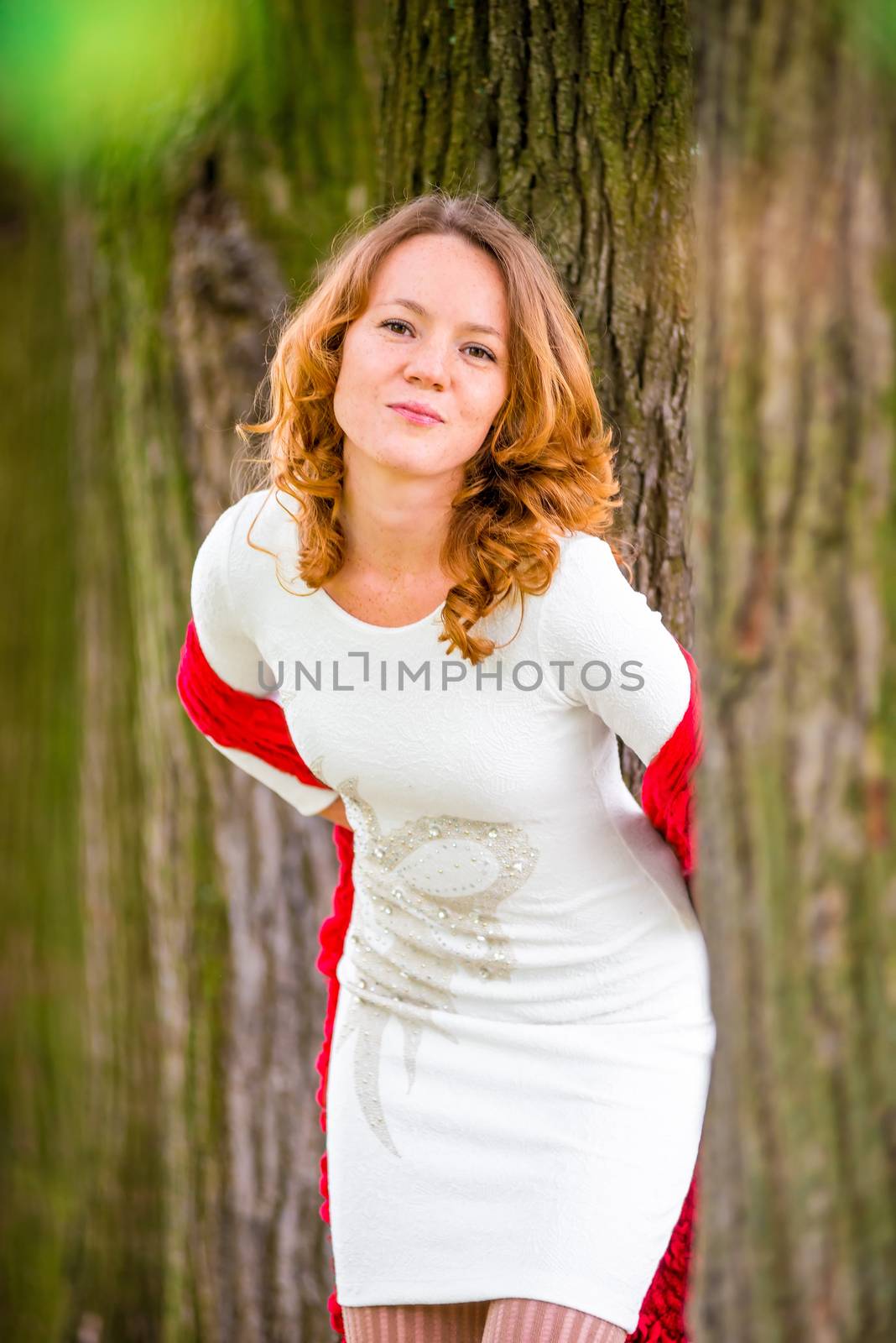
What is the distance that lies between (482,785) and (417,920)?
0.89 feet

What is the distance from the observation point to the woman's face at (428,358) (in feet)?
6.61

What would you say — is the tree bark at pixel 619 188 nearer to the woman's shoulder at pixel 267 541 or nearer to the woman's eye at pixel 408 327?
the woman's eye at pixel 408 327

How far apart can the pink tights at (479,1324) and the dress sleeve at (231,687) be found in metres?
0.79

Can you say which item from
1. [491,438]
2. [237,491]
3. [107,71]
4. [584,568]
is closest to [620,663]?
[584,568]

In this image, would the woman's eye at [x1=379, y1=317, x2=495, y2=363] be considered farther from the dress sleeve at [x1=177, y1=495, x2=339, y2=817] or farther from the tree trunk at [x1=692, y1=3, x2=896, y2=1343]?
the tree trunk at [x1=692, y1=3, x2=896, y2=1343]

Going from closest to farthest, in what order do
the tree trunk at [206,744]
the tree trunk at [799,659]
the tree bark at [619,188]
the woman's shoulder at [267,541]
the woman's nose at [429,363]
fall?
the tree trunk at [799,659], the woman's nose at [429,363], the woman's shoulder at [267,541], the tree bark at [619,188], the tree trunk at [206,744]

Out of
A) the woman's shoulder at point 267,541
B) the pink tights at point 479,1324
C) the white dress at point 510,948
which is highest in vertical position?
the woman's shoulder at point 267,541

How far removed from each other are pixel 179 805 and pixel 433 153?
5.74 ft

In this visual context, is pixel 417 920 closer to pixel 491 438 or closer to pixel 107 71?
pixel 491 438

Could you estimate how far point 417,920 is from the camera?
2.13 meters

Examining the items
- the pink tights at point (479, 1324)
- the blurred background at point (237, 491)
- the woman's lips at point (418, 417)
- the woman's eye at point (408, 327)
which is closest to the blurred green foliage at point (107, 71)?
the blurred background at point (237, 491)

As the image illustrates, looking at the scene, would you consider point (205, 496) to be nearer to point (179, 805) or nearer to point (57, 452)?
point (179, 805)

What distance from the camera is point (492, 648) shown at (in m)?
1.96

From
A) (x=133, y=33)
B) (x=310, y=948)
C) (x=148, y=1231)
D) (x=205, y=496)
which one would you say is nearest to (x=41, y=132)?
(x=133, y=33)
